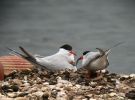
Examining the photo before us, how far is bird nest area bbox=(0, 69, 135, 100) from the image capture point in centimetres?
579

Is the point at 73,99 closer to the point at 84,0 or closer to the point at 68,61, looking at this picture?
the point at 68,61

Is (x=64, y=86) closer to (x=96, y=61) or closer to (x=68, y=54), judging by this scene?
→ (x=96, y=61)

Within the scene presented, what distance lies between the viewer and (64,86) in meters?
6.12

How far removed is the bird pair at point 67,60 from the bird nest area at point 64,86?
0.33 ft

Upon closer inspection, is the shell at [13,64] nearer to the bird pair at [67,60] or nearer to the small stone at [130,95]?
the bird pair at [67,60]

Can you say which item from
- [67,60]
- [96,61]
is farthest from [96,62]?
[67,60]

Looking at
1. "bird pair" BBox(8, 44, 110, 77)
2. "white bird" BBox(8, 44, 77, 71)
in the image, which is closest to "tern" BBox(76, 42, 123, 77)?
"bird pair" BBox(8, 44, 110, 77)

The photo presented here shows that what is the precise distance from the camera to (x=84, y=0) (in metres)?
19.7

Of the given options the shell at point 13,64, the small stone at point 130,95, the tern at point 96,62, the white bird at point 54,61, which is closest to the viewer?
the small stone at point 130,95

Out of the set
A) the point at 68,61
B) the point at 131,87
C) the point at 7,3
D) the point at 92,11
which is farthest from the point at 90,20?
the point at 131,87

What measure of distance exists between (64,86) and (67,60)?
120 centimetres

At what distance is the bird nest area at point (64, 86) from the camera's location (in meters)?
5.79

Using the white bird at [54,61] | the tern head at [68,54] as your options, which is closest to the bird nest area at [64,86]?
Answer: the white bird at [54,61]

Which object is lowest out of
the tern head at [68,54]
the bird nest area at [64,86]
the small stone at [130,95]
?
the small stone at [130,95]
